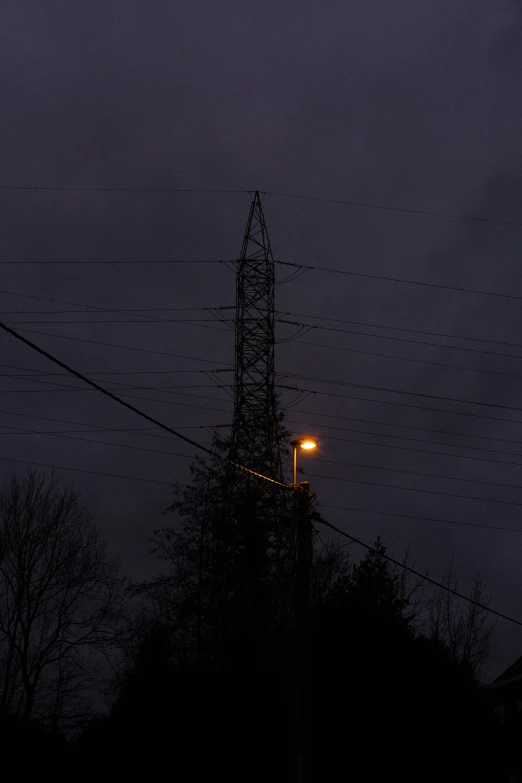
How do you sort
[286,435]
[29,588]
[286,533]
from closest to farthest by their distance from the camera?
[286,533] → [29,588] → [286,435]

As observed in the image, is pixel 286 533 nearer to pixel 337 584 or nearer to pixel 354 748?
pixel 337 584

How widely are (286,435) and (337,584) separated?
1509cm

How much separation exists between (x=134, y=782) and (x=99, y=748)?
3899mm

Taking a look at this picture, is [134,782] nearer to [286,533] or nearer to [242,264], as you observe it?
[286,533]

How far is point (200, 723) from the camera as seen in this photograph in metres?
22.9

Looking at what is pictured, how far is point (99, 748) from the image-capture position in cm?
2750

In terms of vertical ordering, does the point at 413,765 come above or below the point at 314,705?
below

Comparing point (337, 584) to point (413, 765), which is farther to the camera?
point (337, 584)

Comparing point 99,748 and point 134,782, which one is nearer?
point 134,782

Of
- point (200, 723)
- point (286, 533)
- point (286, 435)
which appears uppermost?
point (286, 435)

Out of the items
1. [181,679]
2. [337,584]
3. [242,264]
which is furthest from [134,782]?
[242,264]

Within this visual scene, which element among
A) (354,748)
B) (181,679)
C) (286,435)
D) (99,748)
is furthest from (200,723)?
(286,435)

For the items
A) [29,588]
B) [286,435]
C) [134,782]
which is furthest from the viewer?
[286,435]

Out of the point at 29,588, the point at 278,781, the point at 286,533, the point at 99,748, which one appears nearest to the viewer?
the point at 278,781
